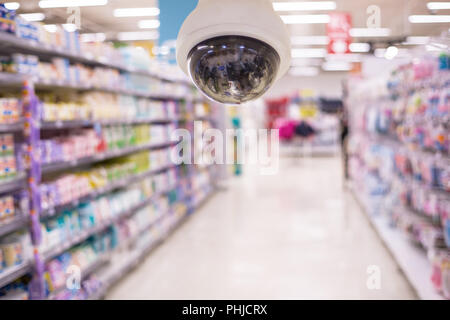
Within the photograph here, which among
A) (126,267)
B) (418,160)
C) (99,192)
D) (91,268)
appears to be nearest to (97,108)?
(99,192)

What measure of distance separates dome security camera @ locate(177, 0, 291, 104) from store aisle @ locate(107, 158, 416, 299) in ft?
3.74

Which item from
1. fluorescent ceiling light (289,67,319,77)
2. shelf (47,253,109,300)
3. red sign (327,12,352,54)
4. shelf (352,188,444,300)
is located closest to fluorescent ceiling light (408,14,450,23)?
Answer: red sign (327,12,352,54)

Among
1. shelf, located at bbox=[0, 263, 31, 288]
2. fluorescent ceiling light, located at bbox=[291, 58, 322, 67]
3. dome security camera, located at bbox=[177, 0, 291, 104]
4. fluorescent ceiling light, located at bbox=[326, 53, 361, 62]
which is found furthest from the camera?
fluorescent ceiling light, located at bbox=[291, 58, 322, 67]

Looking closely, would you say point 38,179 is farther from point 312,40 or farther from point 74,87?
point 312,40

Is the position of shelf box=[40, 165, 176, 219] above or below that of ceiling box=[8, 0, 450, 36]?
below

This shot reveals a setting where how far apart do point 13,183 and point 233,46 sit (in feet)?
5.30

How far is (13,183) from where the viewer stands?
2078 mm

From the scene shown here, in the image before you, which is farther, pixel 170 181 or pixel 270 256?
pixel 170 181

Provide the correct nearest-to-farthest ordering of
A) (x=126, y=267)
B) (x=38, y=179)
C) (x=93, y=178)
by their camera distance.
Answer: (x=38, y=179) < (x=93, y=178) < (x=126, y=267)

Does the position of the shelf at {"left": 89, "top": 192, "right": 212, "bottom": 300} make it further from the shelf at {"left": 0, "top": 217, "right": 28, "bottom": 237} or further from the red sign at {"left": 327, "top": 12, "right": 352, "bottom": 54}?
the red sign at {"left": 327, "top": 12, "right": 352, "bottom": 54}

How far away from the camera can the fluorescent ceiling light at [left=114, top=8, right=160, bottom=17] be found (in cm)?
176

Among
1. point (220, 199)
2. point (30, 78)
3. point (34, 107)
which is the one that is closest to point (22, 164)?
point (34, 107)

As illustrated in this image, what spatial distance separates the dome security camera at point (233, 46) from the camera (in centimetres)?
104

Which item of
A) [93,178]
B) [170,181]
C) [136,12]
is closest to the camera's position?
[136,12]
